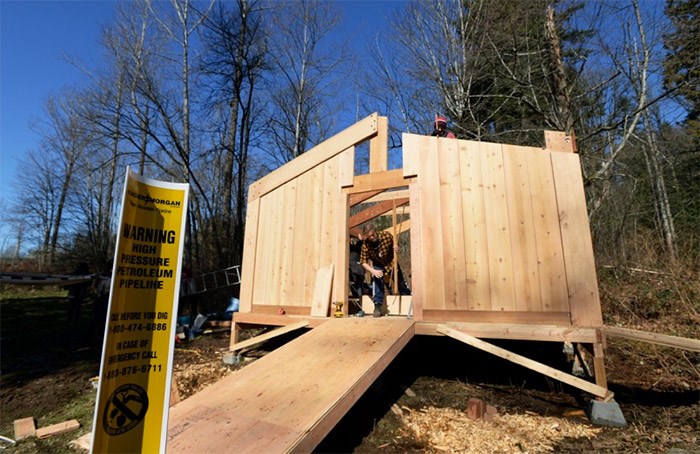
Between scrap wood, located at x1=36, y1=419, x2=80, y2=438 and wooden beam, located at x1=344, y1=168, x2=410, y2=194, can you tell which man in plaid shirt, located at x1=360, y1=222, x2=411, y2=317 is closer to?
wooden beam, located at x1=344, y1=168, x2=410, y2=194

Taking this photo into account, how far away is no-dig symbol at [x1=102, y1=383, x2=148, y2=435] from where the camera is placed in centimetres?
166

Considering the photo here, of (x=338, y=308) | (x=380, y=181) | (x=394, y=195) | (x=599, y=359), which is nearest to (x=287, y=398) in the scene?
(x=338, y=308)

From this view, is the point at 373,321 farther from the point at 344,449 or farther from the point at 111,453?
the point at 111,453

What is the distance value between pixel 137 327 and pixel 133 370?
0.20 metres

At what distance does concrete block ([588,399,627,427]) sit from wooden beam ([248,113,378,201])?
182 inches

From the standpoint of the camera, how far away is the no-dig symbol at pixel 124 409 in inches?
65.4

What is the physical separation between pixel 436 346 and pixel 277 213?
3973mm

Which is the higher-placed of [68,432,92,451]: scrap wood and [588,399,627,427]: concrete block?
[588,399,627,427]: concrete block

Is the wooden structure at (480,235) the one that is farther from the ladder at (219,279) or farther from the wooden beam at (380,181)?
the ladder at (219,279)

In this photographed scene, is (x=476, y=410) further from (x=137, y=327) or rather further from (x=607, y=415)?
(x=137, y=327)

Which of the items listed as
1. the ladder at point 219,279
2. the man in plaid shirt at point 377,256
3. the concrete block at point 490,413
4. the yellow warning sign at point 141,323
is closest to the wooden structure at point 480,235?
the man in plaid shirt at point 377,256

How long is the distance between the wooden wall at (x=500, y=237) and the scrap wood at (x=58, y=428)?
4468mm

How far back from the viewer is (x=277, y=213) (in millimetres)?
7266

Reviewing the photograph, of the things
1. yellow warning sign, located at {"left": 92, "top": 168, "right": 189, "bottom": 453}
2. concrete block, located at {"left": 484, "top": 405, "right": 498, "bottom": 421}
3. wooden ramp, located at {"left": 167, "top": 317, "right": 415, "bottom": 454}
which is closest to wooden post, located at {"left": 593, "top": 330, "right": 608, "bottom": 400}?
Result: concrete block, located at {"left": 484, "top": 405, "right": 498, "bottom": 421}
